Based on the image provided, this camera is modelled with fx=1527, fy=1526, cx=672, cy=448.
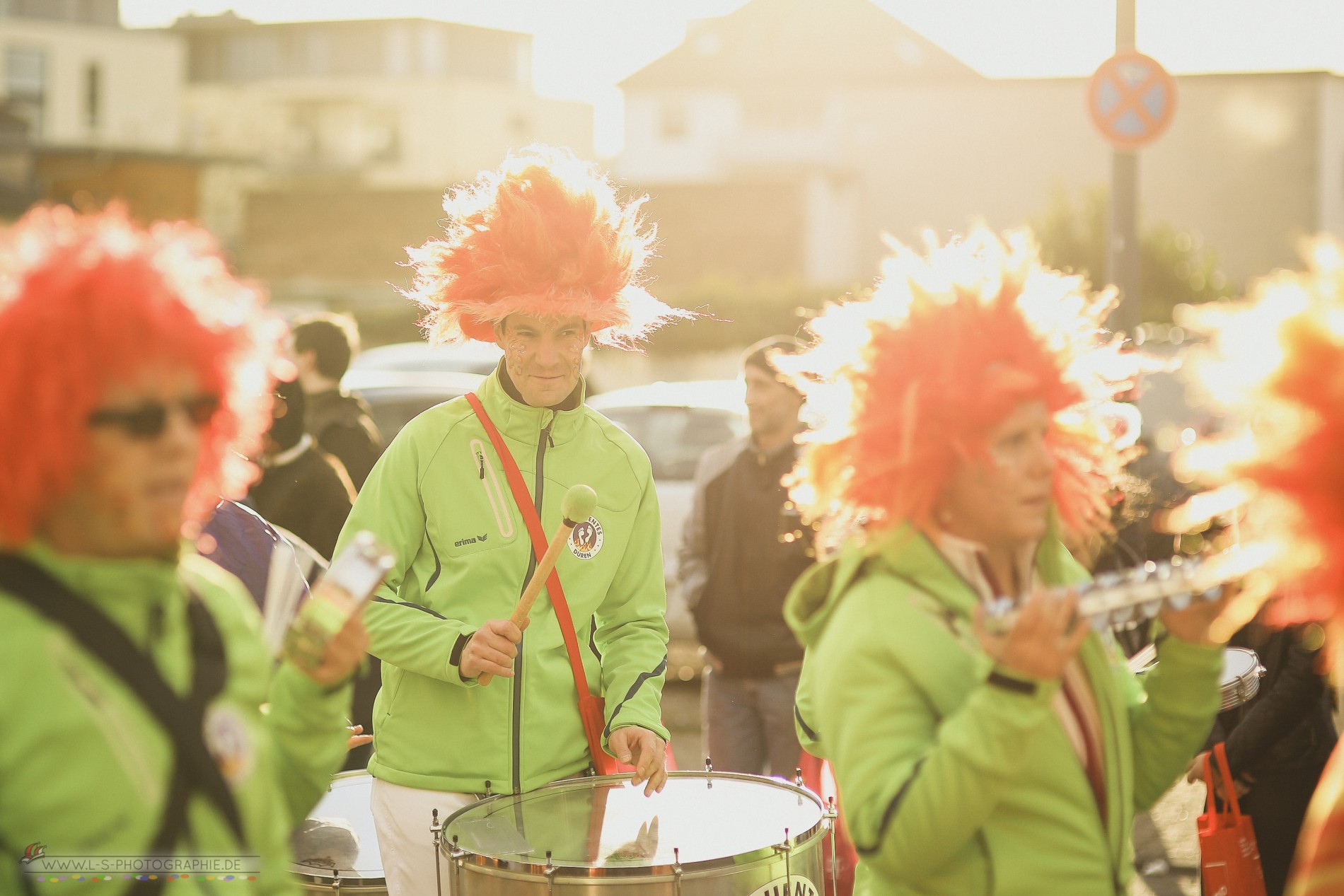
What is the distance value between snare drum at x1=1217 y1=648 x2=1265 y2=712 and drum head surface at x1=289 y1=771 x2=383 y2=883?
197 centimetres

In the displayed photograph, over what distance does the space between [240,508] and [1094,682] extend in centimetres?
213

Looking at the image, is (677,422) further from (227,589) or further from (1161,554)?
(227,589)

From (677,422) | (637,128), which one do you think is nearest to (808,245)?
(637,128)

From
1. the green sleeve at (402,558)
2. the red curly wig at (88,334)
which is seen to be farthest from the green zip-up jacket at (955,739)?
the green sleeve at (402,558)

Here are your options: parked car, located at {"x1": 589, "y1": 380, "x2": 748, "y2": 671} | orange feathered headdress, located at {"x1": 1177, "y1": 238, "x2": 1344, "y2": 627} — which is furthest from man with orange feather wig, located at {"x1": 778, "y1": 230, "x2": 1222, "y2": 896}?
parked car, located at {"x1": 589, "y1": 380, "x2": 748, "y2": 671}

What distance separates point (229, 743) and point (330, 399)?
470 cm

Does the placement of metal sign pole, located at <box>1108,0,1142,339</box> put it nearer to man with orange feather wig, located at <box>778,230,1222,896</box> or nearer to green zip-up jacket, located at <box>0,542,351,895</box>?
man with orange feather wig, located at <box>778,230,1222,896</box>

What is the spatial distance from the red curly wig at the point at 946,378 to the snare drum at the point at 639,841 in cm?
83

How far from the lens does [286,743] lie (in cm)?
218

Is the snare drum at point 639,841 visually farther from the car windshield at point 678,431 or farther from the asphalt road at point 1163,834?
the car windshield at point 678,431

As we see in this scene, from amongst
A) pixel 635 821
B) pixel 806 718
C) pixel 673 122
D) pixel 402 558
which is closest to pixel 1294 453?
pixel 806 718

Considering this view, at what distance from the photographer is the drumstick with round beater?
3213 millimetres

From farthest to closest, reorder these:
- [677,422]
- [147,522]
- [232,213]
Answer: [232,213], [677,422], [147,522]

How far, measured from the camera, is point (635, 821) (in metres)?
3.25
